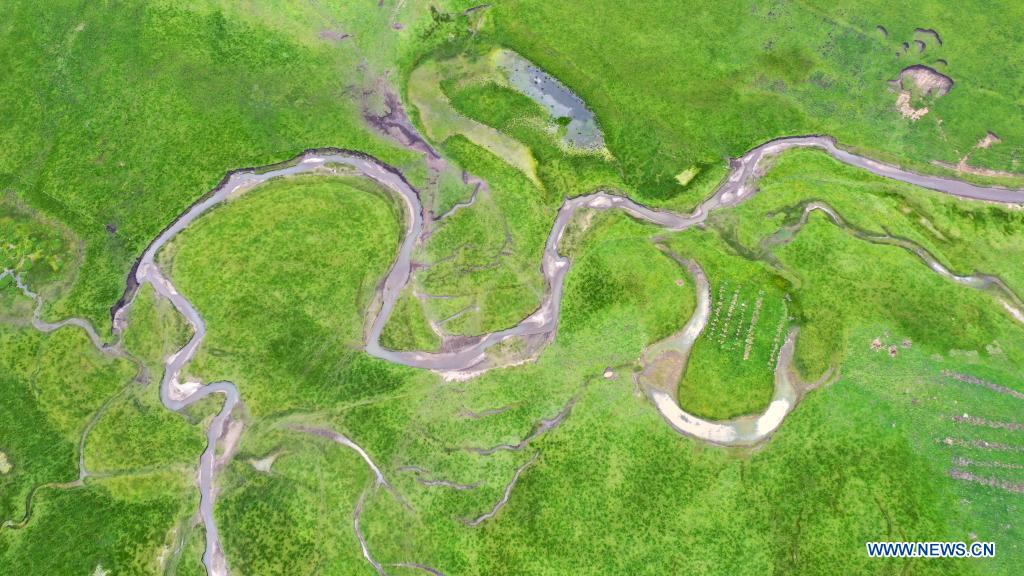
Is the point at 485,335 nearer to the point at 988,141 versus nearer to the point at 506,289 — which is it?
the point at 506,289

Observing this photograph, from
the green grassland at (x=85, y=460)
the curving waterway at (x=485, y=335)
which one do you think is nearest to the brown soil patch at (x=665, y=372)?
the curving waterway at (x=485, y=335)

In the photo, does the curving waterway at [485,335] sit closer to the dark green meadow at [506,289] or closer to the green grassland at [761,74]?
the dark green meadow at [506,289]

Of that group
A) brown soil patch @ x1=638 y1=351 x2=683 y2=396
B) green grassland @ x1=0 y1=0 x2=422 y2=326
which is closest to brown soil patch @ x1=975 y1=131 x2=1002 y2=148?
brown soil patch @ x1=638 y1=351 x2=683 y2=396

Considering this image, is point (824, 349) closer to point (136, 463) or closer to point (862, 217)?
point (862, 217)

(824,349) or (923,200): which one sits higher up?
(923,200)

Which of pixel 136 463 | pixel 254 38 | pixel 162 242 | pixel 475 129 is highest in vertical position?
pixel 254 38

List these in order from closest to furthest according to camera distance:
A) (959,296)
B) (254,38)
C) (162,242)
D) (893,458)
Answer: (893,458), (959,296), (162,242), (254,38)

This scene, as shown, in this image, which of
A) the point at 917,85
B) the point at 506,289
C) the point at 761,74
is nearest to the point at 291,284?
the point at 506,289

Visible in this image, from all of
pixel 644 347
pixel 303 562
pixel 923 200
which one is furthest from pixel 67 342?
pixel 923 200

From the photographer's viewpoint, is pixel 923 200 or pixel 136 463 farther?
pixel 923 200

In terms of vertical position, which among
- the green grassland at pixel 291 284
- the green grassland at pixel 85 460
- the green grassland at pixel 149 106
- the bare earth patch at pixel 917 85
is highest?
the green grassland at pixel 149 106
